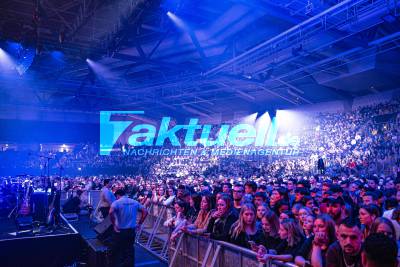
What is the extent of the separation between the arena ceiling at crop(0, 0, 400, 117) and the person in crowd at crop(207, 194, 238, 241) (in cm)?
624

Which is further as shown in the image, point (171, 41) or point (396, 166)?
point (171, 41)

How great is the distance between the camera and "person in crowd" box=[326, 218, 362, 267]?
248 cm

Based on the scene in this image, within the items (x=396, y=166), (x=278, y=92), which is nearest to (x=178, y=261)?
(x=396, y=166)

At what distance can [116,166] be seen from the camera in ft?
74.4

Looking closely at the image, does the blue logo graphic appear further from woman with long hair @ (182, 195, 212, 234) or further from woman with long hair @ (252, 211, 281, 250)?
woman with long hair @ (252, 211, 281, 250)

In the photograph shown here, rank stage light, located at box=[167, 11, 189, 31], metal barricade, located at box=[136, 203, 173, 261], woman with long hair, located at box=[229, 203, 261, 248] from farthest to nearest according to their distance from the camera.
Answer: stage light, located at box=[167, 11, 189, 31] < metal barricade, located at box=[136, 203, 173, 261] < woman with long hair, located at box=[229, 203, 261, 248]

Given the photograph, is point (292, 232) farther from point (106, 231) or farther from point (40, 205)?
point (40, 205)

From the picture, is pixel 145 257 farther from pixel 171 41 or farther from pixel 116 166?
pixel 116 166

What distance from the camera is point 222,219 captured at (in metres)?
4.14

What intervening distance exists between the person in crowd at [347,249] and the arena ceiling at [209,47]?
720 centimetres

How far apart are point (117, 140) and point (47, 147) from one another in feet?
17.1

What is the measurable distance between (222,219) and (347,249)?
184 cm

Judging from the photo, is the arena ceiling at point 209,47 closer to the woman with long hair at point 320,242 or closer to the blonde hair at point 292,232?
the blonde hair at point 292,232

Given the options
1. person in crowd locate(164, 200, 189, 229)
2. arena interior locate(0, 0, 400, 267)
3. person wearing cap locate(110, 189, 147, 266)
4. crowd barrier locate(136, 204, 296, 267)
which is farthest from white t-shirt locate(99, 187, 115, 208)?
person in crowd locate(164, 200, 189, 229)
